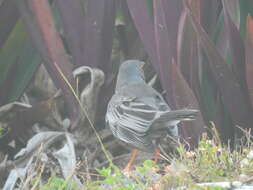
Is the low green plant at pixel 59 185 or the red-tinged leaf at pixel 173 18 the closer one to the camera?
the low green plant at pixel 59 185

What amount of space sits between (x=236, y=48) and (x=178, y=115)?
0.92 m

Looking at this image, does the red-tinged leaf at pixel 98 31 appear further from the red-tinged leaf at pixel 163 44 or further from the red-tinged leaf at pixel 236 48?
the red-tinged leaf at pixel 236 48

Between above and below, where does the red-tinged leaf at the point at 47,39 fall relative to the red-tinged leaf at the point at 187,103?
above

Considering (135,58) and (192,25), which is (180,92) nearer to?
(192,25)

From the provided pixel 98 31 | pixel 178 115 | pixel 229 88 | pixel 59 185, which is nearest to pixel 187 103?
pixel 229 88

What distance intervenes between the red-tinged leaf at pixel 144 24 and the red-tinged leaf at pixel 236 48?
0.58 metres

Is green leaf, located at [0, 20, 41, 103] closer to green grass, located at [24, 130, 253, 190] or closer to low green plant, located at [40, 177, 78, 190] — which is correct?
low green plant, located at [40, 177, 78, 190]

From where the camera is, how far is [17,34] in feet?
22.4

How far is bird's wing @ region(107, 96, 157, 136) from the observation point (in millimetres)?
5660

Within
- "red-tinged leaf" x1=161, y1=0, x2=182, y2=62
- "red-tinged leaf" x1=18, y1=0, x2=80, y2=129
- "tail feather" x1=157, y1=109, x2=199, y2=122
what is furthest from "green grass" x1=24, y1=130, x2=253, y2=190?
"red-tinged leaf" x1=18, y1=0, x2=80, y2=129

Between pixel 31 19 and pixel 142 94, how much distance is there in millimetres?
1134

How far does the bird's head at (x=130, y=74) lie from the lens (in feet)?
20.7

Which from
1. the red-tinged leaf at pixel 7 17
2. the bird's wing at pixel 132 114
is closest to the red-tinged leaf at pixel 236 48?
the bird's wing at pixel 132 114

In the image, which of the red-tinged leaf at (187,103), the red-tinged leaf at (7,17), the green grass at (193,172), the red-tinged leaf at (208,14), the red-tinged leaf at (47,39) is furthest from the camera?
the red-tinged leaf at (7,17)
